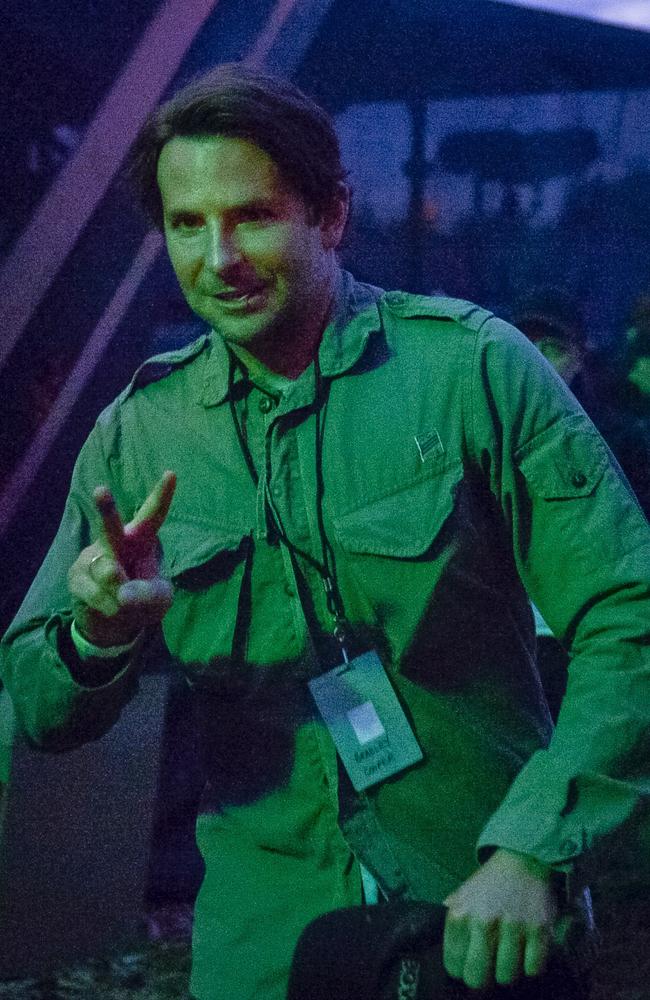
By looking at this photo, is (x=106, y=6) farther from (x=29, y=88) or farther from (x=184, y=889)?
(x=184, y=889)

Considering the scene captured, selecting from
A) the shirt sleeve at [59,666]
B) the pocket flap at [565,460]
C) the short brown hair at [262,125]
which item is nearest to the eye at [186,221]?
the short brown hair at [262,125]

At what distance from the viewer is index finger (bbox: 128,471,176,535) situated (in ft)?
4.08

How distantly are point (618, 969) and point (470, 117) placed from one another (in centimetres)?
224

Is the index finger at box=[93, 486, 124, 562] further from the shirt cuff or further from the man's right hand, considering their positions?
the shirt cuff

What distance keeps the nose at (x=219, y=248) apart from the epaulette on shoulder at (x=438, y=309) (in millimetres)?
235

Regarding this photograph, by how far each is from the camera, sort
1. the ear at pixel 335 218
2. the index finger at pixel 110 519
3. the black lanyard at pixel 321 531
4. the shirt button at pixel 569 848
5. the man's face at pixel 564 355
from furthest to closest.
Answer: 1. the man's face at pixel 564 355
2. the ear at pixel 335 218
3. the black lanyard at pixel 321 531
4. the index finger at pixel 110 519
5. the shirt button at pixel 569 848

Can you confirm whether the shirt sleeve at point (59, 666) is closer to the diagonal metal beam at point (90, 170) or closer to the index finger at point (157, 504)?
the index finger at point (157, 504)

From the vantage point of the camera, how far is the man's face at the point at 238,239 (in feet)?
4.77

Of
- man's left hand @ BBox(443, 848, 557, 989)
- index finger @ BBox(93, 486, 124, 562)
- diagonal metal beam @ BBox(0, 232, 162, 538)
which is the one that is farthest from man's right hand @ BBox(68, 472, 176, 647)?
diagonal metal beam @ BBox(0, 232, 162, 538)

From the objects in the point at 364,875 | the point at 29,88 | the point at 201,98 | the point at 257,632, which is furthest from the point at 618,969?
the point at 29,88

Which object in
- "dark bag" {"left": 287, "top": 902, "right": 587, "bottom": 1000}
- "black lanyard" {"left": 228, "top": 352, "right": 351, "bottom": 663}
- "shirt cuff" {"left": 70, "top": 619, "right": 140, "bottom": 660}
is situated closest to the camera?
"dark bag" {"left": 287, "top": 902, "right": 587, "bottom": 1000}

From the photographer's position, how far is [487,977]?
96 cm

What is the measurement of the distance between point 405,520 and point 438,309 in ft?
0.97

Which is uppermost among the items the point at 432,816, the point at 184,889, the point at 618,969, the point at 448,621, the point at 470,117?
the point at 470,117
